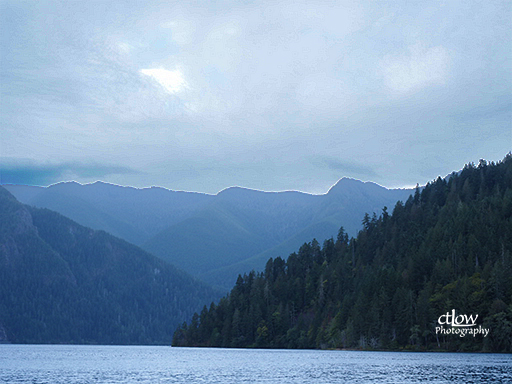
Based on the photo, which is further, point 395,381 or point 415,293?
point 415,293

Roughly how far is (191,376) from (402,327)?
95.0 meters

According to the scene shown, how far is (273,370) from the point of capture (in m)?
109

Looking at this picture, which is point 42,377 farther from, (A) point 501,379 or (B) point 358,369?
(A) point 501,379

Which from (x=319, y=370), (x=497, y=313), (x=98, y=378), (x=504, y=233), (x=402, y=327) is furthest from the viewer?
(x=504, y=233)

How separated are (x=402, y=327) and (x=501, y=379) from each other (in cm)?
9609

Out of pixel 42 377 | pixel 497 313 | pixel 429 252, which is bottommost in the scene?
pixel 42 377

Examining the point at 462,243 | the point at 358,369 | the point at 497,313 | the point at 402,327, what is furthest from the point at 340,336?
the point at 358,369

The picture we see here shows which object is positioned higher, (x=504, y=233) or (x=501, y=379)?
(x=504, y=233)

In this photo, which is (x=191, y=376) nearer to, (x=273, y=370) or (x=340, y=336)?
(x=273, y=370)

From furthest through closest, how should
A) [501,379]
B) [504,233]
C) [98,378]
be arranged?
1. [504,233]
2. [98,378]
3. [501,379]

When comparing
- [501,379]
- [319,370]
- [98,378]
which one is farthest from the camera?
[319,370]

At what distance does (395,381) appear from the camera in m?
82.6

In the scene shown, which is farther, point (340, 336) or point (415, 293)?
point (340, 336)

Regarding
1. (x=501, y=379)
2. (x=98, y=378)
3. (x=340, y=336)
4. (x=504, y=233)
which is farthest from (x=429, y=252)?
(x=98, y=378)
